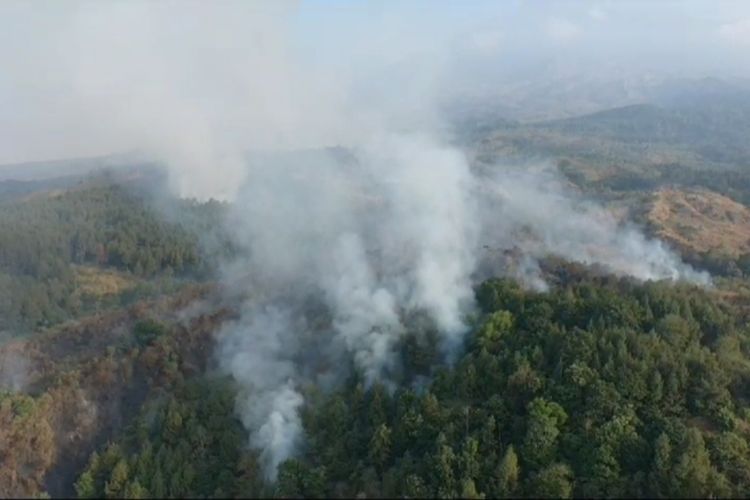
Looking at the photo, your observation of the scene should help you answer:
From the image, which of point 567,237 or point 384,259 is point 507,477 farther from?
point 567,237

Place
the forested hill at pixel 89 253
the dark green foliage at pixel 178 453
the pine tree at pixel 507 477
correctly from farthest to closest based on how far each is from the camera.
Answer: the forested hill at pixel 89 253 < the dark green foliage at pixel 178 453 < the pine tree at pixel 507 477

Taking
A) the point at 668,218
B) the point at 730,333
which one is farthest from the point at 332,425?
the point at 668,218

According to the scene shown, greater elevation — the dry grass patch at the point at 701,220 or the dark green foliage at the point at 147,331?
the dark green foliage at the point at 147,331

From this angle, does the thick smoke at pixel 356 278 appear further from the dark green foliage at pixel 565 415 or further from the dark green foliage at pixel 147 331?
the dark green foliage at pixel 147 331

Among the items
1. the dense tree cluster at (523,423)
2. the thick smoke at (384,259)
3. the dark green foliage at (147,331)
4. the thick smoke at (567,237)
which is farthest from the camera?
the thick smoke at (567,237)

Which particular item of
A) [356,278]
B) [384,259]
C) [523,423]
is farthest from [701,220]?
[523,423]

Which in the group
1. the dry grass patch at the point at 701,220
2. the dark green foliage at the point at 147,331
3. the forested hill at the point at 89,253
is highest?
the dark green foliage at the point at 147,331

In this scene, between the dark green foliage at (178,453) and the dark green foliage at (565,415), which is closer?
the dark green foliage at (565,415)

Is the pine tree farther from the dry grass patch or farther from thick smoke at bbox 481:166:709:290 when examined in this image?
→ the dry grass patch

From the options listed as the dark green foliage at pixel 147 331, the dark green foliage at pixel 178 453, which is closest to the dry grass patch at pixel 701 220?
the dark green foliage at pixel 147 331

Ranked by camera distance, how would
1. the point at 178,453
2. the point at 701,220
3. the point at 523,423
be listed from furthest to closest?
the point at 701,220 < the point at 178,453 < the point at 523,423
